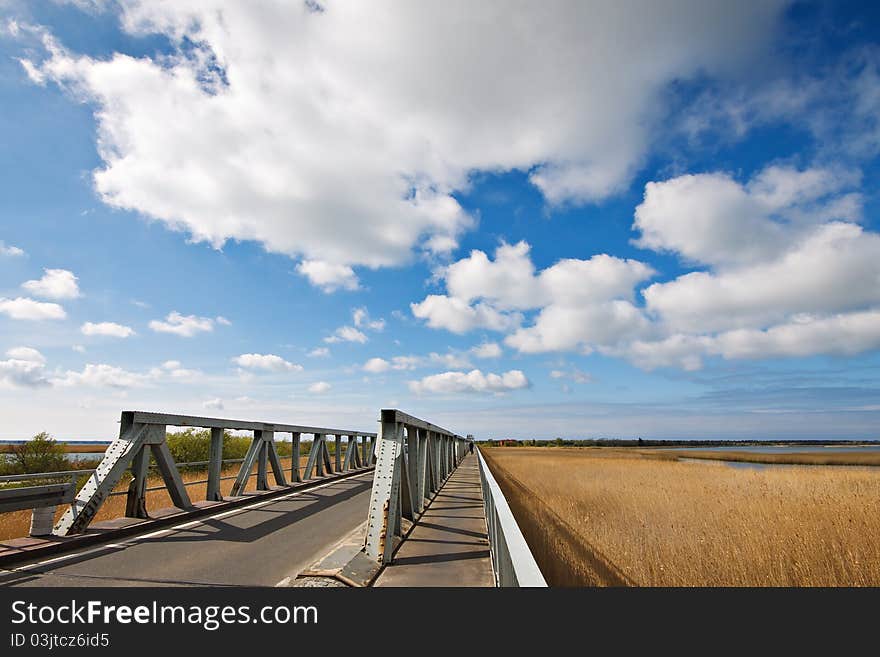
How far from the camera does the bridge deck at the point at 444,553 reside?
5.77 meters

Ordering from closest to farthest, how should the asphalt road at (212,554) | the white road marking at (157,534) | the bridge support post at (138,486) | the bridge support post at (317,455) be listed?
the asphalt road at (212,554) < the white road marking at (157,534) < the bridge support post at (138,486) < the bridge support post at (317,455)

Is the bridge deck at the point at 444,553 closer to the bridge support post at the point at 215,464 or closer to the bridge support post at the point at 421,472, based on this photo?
the bridge support post at the point at 421,472

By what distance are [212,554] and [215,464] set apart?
187 inches

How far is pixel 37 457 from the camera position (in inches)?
958

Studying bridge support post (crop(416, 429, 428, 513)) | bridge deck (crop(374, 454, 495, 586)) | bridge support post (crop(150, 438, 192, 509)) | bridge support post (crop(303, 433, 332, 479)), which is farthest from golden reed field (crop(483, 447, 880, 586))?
bridge support post (crop(303, 433, 332, 479))

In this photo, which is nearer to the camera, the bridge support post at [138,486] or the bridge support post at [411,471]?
the bridge support post at [411,471]

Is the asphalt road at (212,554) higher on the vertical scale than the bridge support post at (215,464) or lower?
lower

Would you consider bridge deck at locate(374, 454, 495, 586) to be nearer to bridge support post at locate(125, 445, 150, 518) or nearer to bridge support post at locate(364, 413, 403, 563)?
bridge support post at locate(364, 413, 403, 563)

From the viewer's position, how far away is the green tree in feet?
79.3

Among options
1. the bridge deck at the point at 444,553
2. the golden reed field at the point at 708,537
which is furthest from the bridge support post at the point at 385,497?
the golden reed field at the point at 708,537

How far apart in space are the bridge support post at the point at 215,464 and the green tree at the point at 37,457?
1824 cm

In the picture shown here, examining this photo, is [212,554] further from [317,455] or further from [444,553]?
[317,455]
